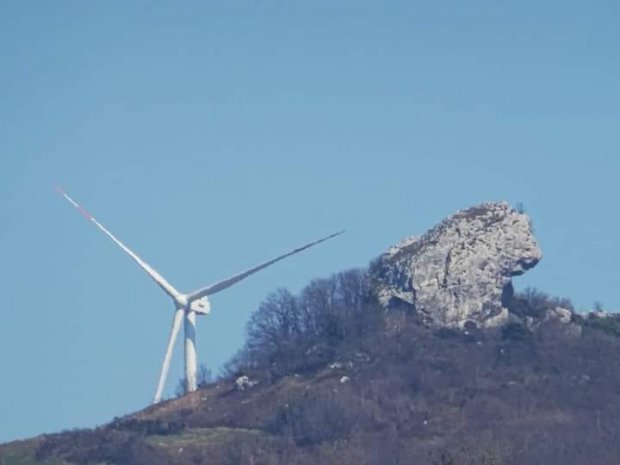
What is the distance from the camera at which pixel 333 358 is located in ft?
367

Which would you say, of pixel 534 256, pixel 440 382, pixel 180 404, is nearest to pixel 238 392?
pixel 180 404

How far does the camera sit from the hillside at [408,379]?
92.6 metres

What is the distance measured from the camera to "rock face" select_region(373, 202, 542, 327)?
4409 inches

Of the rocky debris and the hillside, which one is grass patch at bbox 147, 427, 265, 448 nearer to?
the hillside

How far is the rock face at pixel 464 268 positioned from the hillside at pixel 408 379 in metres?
0.09

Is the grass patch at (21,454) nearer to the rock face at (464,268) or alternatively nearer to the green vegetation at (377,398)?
the green vegetation at (377,398)

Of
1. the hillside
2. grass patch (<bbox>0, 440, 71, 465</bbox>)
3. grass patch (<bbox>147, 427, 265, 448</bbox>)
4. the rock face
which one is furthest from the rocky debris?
grass patch (<bbox>0, 440, 71, 465</bbox>)

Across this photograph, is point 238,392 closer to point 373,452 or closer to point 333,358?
point 333,358

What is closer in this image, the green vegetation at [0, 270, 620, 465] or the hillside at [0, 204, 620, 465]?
the green vegetation at [0, 270, 620, 465]

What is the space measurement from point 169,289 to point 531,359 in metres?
21.2

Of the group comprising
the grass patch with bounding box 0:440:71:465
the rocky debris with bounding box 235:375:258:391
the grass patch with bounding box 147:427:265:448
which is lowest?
the grass patch with bounding box 147:427:265:448

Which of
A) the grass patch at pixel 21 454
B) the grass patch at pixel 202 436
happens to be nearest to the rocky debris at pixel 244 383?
the grass patch at pixel 202 436

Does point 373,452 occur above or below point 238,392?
below

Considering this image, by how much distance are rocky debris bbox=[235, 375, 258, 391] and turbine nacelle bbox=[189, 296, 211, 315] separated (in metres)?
5.19
